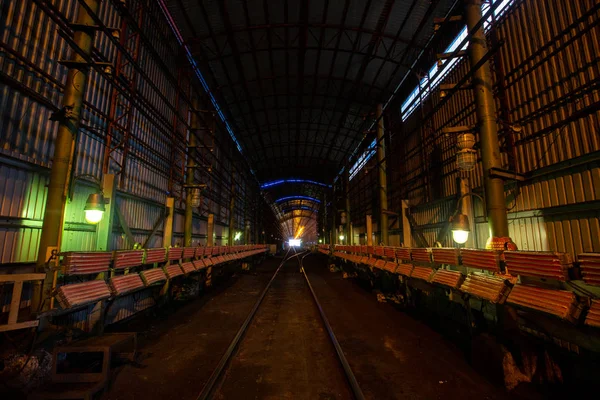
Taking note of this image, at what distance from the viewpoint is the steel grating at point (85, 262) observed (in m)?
3.70

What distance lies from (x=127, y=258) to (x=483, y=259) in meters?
6.09

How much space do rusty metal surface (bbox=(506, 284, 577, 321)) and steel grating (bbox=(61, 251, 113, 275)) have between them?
5.80m

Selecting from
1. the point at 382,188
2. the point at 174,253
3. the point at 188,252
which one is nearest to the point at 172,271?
the point at 174,253

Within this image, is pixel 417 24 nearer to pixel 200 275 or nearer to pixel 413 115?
pixel 413 115

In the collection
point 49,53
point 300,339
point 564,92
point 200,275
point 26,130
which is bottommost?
point 300,339

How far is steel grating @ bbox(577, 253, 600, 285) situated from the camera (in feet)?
7.98

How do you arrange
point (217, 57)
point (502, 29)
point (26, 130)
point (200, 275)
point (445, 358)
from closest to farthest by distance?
1. point (445, 358)
2. point (26, 130)
3. point (502, 29)
4. point (200, 275)
5. point (217, 57)

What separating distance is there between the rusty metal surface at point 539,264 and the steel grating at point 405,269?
2817 mm

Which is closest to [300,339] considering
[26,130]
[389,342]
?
[389,342]

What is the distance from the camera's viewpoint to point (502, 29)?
7.61 metres

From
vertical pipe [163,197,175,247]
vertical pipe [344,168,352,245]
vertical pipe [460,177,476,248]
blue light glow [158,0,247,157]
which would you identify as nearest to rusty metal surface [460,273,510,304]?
vertical pipe [460,177,476,248]

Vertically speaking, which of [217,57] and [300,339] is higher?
[217,57]

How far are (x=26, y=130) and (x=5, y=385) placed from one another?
4.28 meters

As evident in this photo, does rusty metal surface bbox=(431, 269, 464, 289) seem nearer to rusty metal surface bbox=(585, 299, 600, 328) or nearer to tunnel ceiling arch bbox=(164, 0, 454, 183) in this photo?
rusty metal surface bbox=(585, 299, 600, 328)
